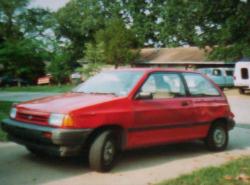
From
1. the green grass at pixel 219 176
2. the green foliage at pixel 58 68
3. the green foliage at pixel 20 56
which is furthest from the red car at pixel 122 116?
the green foliage at pixel 58 68

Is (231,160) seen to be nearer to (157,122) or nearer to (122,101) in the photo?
(157,122)

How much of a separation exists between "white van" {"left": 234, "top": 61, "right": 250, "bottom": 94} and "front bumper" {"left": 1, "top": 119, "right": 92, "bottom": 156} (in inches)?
976

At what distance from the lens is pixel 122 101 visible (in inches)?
297

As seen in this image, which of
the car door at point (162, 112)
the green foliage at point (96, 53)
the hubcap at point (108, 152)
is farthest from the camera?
the green foliage at point (96, 53)

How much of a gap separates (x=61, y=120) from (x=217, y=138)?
366 cm

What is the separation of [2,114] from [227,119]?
7.15 m

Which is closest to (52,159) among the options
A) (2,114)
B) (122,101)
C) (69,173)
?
(69,173)

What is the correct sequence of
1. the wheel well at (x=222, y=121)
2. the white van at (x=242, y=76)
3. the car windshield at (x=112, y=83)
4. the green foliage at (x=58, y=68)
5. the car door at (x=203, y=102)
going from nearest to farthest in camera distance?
1. the car windshield at (x=112, y=83)
2. the car door at (x=203, y=102)
3. the wheel well at (x=222, y=121)
4. the white van at (x=242, y=76)
5. the green foliage at (x=58, y=68)

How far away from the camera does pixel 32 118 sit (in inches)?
288

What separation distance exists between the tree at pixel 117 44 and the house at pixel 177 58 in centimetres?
298

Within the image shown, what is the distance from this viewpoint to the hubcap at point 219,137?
9289mm

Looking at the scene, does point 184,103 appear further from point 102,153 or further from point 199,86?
point 102,153

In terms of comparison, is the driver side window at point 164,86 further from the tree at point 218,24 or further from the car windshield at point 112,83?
the tree at point 218,24

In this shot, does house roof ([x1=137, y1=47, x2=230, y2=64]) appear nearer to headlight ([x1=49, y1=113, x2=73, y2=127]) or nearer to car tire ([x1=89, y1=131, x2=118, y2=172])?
car tire ([x1=89, y1=131, x2=118, y2=172])
